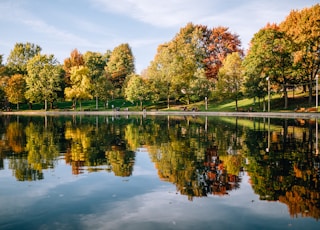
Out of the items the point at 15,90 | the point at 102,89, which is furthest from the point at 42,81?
the point at 102,89

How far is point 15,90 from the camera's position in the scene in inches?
3674

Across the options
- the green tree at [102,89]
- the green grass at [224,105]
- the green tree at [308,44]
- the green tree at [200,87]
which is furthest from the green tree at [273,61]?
the green tree at [102,89]

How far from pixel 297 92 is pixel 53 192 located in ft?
236

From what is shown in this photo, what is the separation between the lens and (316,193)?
10383mm

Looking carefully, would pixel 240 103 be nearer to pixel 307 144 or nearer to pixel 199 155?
pixel 307 144

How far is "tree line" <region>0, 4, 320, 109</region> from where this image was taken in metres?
63.6

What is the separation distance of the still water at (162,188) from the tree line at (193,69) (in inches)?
1839

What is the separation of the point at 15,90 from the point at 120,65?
3378 cm

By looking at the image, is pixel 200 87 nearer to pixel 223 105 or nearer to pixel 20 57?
pixel 223 105

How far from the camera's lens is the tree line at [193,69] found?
63625mm

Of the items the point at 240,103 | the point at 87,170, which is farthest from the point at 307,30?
the point at 87,170

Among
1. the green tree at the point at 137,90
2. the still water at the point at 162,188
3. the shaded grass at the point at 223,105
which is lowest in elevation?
the still water at the point at 162,188

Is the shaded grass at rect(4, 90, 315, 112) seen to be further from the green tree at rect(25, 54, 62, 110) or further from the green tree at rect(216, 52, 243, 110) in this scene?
the green tree at rect(25, 54, 62, 110)

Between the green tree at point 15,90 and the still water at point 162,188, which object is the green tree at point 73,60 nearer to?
the green tree at point 15,90
